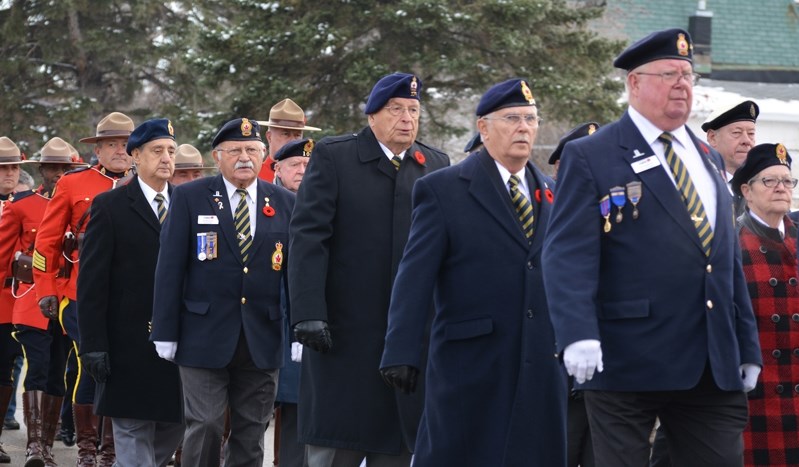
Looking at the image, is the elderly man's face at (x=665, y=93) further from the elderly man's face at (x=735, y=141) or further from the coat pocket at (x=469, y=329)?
the elderly man's face at (x=735, y=141)

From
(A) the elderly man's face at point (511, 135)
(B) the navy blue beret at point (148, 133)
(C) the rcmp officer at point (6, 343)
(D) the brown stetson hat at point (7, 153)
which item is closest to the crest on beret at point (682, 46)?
(A) the elderly man's face at point (511, 135)

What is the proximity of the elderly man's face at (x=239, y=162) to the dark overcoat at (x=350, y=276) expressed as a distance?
1.28 metres

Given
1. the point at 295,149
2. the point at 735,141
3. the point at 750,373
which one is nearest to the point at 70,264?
the point at 295,149

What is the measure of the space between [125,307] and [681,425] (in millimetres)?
4196

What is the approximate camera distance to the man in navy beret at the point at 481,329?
657 centimetres

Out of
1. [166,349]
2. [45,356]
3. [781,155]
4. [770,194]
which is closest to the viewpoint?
[770,194]

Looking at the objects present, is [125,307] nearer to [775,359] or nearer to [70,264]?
[70,264]

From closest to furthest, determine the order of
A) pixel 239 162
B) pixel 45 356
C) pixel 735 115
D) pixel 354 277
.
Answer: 1. pixel 354 277
2. pixel 239 162
3. pixel 735 115
4. pixel 45 356

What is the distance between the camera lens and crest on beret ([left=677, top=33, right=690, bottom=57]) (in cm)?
616

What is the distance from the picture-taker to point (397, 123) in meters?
7.63

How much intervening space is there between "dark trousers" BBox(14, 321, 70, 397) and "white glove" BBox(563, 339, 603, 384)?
6472mm

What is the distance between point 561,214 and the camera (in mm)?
6016

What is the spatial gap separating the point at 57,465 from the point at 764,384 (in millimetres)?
5757

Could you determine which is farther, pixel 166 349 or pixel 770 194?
pixel 166 349
